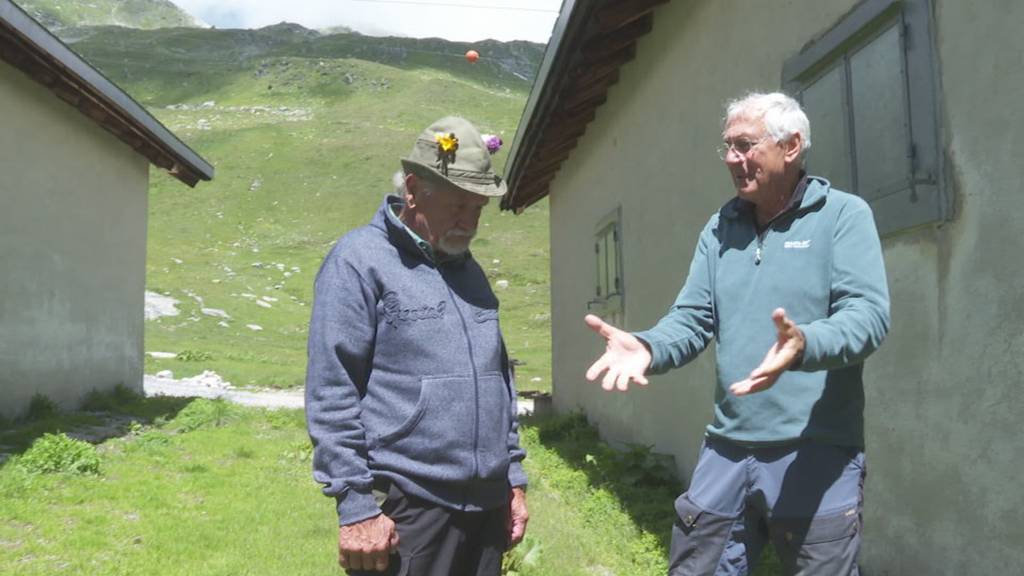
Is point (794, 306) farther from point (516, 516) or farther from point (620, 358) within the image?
point (516, 516)

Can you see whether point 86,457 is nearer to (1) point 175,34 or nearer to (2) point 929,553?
(2) point 929,553

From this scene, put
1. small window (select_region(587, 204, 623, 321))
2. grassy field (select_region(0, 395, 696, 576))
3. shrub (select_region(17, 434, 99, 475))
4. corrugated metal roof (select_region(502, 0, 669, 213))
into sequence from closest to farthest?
grassy field (select_region(0, 395, 696, 576)), corrugated metal roof (select_region(502, 0, 669, 213)), shrub (select_region(17, 434, 99, 475)), small window (select_region(587, 204, 623, 321))

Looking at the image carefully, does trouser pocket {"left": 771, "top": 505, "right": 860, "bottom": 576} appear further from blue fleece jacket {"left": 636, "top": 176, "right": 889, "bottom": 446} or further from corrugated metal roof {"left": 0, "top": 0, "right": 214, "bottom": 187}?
corrugated metal roof {"left": 0, "top": 0, "right": 214, "bottom": 187}

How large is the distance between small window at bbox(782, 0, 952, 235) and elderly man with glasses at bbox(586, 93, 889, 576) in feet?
3.87

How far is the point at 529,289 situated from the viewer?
39250 millimetres

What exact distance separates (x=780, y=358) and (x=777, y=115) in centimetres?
85

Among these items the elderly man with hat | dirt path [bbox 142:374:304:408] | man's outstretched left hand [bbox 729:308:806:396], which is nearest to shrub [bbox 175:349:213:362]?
dirt path [bbox 142:374:304:408]

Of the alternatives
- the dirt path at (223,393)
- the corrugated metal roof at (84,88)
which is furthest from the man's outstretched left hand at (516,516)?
the dirt path at (223,393)

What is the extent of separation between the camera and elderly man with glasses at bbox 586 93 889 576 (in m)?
2.58

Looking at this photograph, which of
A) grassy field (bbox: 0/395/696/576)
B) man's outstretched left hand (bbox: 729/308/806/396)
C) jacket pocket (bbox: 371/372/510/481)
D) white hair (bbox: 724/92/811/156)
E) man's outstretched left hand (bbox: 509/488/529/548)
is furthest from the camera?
grassy field (bbox: 0/395/696/576)

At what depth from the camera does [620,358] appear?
265cm

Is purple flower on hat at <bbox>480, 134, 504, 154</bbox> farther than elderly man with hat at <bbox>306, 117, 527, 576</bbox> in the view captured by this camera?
Yes

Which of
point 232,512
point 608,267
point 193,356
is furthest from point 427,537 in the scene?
point 193,356

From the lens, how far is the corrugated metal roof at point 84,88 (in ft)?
30.0
